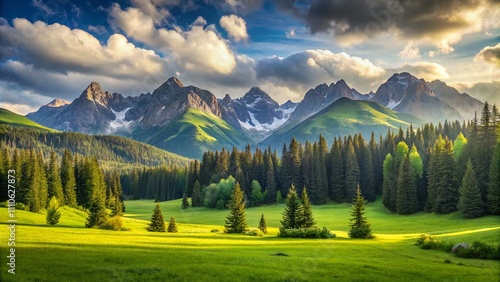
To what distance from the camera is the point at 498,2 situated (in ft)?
122

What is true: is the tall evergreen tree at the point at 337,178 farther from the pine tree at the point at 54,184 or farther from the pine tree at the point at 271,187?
the pine tree at the point at 54,184

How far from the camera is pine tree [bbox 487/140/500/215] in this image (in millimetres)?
71688

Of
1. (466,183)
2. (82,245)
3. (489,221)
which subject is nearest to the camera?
(82,245)

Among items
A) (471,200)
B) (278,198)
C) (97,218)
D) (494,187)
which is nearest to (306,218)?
(97,218)

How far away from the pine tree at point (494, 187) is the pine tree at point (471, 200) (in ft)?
5.94

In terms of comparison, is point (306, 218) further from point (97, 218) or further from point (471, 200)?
point (471, 200)

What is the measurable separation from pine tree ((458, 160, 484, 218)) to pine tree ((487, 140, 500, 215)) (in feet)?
5.94

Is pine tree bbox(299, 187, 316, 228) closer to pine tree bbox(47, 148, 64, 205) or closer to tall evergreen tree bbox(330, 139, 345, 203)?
pine tree bbox(47, 148, 64, 205)

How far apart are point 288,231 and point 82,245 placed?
3187cm

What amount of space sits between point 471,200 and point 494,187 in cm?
494

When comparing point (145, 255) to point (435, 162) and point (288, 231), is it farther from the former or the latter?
point (435, 162)

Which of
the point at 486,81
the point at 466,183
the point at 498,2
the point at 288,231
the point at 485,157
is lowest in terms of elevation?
the point at 288,231

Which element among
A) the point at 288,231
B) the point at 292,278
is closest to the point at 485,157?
the point at 288,231

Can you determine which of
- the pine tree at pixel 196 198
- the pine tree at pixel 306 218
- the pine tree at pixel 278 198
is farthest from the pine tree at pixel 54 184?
the pine tree at pixel 278 198
